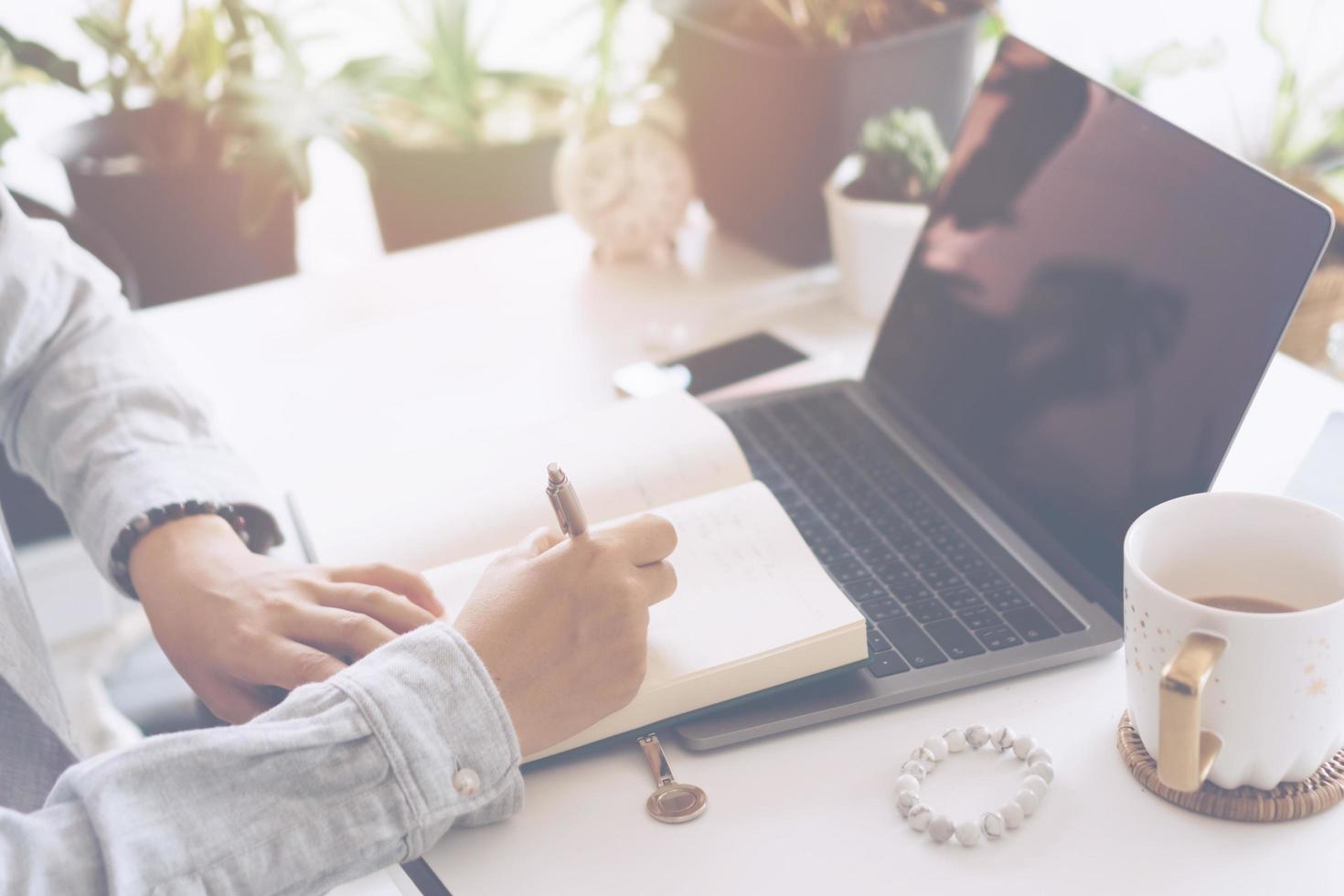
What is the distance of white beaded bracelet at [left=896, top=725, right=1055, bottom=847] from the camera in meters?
0.54

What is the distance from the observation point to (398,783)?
0.52 metres

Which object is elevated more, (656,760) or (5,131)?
(5,131)

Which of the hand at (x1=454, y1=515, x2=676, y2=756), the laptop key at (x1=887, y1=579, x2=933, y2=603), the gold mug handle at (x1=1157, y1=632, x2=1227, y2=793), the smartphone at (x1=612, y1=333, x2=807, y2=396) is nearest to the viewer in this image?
the gold mug handle at (x1=1157, y1=632, x2=1227, y2=793)

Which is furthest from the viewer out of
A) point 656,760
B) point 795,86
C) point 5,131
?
point 5,131

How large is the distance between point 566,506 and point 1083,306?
1.17 feet

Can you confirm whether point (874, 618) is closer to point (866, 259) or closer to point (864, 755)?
point (864, 755)

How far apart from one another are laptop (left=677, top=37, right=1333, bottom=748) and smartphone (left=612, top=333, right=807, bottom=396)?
63mm

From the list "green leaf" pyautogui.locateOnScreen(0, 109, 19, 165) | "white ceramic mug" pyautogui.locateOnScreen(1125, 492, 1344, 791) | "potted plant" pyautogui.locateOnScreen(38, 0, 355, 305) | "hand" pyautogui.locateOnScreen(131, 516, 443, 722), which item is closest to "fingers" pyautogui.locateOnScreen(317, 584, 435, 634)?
"hand" pyautogui.locateOnScreen(131, 516, 443, 722)

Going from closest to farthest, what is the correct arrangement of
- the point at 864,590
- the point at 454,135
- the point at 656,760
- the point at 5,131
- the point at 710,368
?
the point at 656,760, the point at 864,590, the point at 710,368, the point at 5,131, the point at 454,135

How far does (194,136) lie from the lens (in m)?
1.62

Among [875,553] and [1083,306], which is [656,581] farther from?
[1083,306]

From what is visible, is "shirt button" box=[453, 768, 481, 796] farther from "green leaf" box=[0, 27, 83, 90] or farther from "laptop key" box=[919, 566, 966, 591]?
"green leaf" box=[0, 27, 83, 90]

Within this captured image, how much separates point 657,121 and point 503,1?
489 mm

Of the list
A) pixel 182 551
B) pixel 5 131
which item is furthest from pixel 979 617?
pixel 5 131
